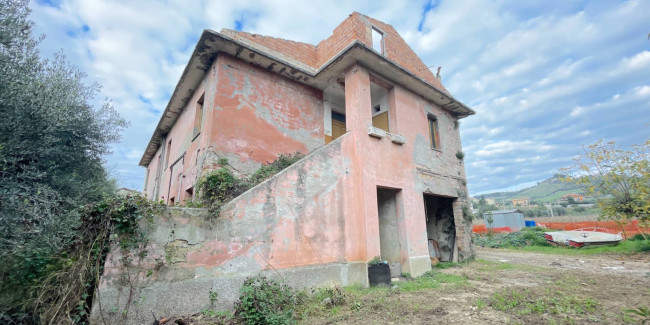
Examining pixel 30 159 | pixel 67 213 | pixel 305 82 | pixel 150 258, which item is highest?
→ pixel 305 82

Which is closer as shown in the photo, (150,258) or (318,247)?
(150,258)

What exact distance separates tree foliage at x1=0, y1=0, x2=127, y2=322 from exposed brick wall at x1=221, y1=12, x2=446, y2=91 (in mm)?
4533

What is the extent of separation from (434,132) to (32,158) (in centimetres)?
1170

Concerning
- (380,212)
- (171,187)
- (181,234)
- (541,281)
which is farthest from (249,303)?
(171,187)

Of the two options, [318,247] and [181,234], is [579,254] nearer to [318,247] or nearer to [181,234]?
[318,247]

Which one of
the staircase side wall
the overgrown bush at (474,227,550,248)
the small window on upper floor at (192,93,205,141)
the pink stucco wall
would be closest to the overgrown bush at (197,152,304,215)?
→ the staircase side wall

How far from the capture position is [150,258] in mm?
4520

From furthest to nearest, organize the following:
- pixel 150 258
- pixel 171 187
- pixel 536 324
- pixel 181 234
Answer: pixel 171 187, pixel 181 234, pixel 150 258, pixel 536 324

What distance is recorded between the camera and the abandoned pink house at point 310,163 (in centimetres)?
512

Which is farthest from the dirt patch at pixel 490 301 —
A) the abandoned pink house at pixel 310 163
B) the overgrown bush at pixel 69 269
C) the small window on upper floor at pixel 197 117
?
the small window on upper floor at pixel 197 117

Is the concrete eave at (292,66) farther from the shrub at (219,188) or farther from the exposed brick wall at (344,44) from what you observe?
the shrub at (219,188)

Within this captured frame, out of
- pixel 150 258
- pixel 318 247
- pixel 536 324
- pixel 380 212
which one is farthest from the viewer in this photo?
pixel 380 212

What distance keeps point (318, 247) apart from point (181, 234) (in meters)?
3.03

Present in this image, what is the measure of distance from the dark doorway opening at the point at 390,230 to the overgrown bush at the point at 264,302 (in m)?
4.06
